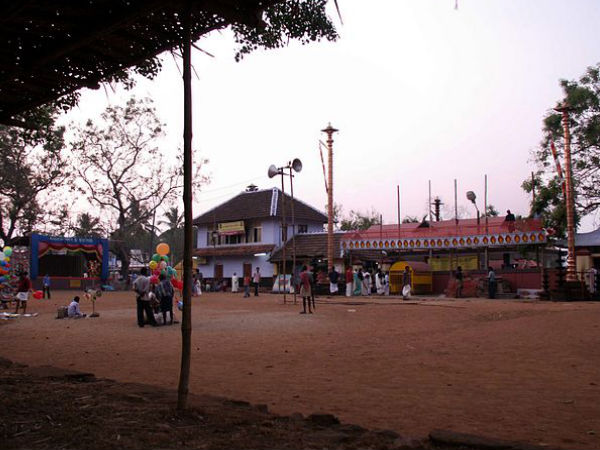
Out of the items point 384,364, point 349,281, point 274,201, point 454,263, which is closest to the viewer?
point 384,364

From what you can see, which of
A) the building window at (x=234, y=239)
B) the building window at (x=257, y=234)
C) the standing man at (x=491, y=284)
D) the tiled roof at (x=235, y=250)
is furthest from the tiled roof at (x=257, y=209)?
the standing man at (x=491, y=284)

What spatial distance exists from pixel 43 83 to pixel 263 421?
491 centimetres

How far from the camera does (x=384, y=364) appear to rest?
29.0 feet

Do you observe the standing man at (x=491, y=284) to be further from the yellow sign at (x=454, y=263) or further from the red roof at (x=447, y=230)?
the yellow sign at (x=454, y=263)

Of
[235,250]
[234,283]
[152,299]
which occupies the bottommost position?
[234,283]

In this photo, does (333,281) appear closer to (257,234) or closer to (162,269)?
(257,234)

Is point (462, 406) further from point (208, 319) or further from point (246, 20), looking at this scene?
point (208, 319)

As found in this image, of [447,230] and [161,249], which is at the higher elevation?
[447,230]

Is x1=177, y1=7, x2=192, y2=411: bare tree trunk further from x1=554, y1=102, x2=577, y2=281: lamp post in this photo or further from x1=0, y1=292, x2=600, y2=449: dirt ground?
x1=554, y1=102, x2=577, y2=281: lamp post

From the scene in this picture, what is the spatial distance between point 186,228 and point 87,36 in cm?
228

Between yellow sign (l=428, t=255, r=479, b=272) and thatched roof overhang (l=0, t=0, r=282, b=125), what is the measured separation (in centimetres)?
2813

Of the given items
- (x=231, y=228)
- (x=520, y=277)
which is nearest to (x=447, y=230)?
(x=520, y=277)

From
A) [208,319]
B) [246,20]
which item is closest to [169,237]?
[208,319]

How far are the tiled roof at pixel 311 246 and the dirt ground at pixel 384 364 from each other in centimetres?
2490
